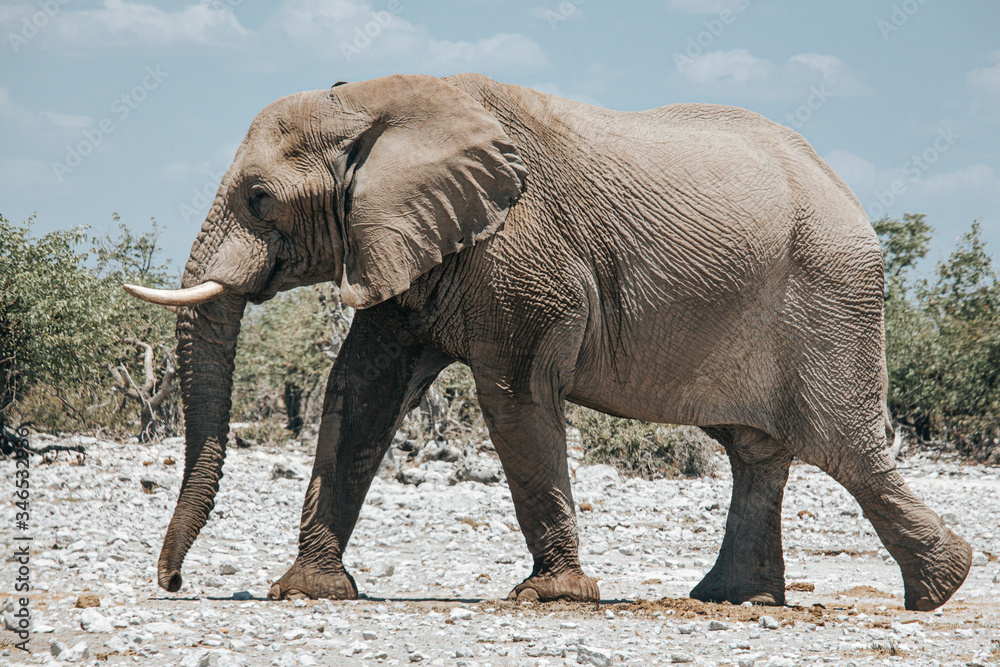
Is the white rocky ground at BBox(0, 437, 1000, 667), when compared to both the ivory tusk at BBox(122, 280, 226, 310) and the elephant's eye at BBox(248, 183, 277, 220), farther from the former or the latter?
the elephant's eye at BBox(248, 183, 277, 220)

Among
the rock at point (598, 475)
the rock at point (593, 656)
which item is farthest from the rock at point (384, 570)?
the rock at point (598, 475)

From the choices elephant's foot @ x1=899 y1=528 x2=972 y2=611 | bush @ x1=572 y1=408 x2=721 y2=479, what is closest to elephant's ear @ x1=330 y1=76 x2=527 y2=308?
elephant's foot @ x1=899 y1=528 x2=972 y2=611

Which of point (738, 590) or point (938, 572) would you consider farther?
point (738, 590)

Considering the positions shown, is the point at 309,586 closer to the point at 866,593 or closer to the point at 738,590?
the point at 738,590

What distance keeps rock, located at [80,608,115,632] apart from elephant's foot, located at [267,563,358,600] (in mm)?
1555

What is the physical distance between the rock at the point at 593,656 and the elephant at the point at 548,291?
152 centimetres

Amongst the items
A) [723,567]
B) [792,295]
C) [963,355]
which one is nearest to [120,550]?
[723,567]

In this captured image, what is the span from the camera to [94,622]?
17.6ft

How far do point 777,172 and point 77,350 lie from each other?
38.5 feet

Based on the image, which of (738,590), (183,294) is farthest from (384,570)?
(183,294)

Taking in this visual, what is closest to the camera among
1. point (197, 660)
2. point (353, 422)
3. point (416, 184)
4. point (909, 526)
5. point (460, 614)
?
point (197, 660)

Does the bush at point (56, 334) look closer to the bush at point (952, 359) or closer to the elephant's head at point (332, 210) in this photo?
the elephant's head at point (332, 210)

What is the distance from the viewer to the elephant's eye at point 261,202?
6.33 m

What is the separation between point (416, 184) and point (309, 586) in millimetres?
2709
